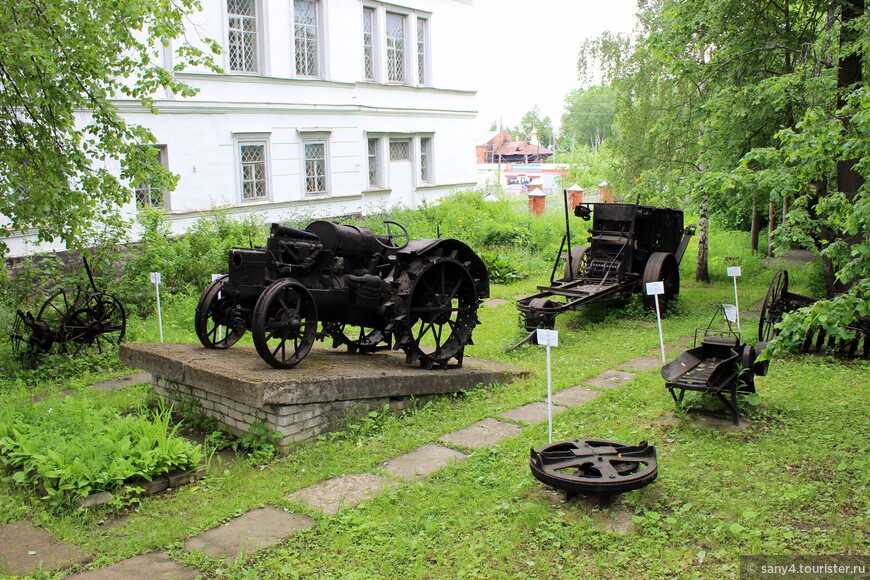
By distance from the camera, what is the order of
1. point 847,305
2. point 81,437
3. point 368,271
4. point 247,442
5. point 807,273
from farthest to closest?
point 807,273 < point 368,271 < point 247,442 < point 81,437 < point 847,305

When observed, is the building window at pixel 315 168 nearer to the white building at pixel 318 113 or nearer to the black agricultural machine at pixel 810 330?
the white building at pixel 318 113

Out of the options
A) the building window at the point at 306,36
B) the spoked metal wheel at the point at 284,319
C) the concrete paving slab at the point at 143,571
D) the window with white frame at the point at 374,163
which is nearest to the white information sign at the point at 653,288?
the spoked metal wheel at the point at 284,319

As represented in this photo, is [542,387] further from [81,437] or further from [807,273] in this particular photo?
[807,273]

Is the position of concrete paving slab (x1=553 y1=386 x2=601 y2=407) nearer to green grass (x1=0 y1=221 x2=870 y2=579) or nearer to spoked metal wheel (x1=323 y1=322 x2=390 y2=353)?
green grass (x1=0 y1=221 x2=870 y2=579)

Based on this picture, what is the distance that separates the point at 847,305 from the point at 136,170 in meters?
7.82

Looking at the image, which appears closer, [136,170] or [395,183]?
[136,170]

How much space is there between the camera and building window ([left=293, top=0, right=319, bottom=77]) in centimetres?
1903

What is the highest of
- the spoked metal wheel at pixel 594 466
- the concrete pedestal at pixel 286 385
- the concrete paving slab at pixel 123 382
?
the concrete pedestal at pixel 286 385

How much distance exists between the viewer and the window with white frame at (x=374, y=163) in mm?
22125

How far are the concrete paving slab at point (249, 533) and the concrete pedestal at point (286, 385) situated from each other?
1251 mm

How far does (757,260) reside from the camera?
63.8ft

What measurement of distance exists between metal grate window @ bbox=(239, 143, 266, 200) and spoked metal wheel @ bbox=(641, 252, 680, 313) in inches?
370

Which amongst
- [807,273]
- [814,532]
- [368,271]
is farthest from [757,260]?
[814,532]

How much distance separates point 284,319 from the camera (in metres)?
7.58
